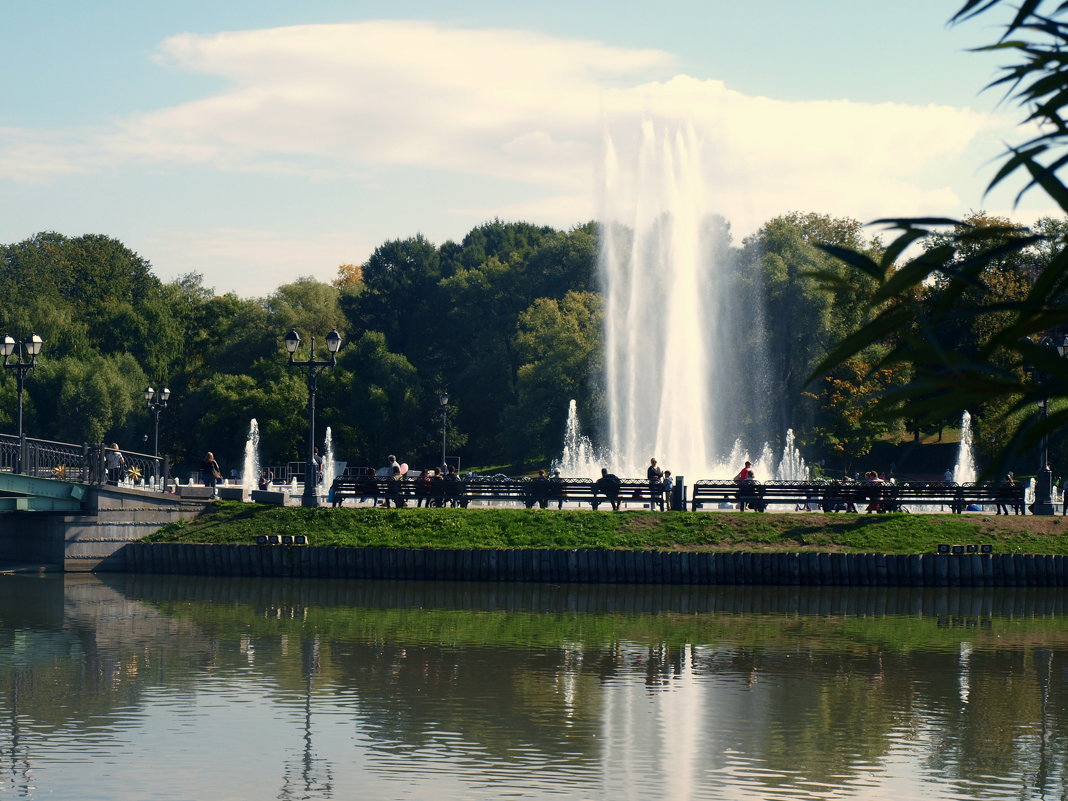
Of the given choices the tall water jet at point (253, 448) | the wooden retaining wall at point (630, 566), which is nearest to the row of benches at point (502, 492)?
the wooden retaining wall at point (630, 566)

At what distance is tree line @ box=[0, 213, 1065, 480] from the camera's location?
70.4 meters

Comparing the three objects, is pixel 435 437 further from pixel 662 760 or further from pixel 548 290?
pixel 662 760

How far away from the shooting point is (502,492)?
3962cm

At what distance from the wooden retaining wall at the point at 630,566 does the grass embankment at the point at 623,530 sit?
77 centimetres

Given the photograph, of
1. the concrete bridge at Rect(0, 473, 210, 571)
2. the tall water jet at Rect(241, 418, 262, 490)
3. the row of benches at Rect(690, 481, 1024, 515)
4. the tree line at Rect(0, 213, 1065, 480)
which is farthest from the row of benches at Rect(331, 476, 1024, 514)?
the tall water jet at Rect(241, 418, 262, 490)

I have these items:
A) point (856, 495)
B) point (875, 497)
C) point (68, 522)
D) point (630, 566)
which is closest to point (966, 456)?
point (875, 497)

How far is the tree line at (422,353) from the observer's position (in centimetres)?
7044

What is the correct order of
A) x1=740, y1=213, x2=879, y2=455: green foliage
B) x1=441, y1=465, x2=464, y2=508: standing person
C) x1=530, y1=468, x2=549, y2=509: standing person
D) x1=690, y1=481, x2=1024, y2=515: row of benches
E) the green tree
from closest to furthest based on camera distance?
x1=690, y1=481, x2=1024, y2=515: row of benches → x1=530, y1=468, x2=549, y2=509: standing person → x1=441, y1=465, x2=464, y2=508: standing person → x1=740, y1=213, x2=879, y2=455: green foliage → the green tree

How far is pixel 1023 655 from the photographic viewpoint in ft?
79.6

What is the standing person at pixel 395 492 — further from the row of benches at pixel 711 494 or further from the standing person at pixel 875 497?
the standing person at pixel 875 497

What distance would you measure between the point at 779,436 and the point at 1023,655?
151 ft

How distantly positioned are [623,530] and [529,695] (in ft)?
55.3

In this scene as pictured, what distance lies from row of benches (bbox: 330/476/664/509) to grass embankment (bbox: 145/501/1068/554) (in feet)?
3.37

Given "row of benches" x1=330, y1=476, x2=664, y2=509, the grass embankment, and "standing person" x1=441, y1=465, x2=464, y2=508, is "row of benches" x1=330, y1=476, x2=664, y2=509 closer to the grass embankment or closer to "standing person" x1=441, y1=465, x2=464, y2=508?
"standing person" x1=441, y1=465, x2=464, y2=508
